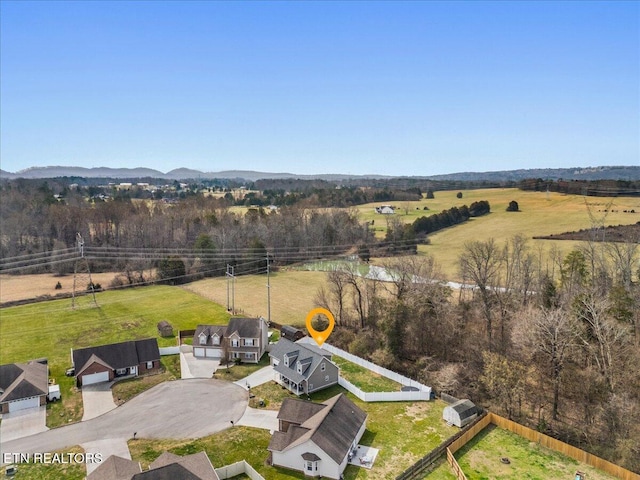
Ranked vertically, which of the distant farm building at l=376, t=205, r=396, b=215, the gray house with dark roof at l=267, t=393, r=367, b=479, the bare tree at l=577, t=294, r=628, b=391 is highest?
the distant farm building at l=376, t=205, r=396, b=215

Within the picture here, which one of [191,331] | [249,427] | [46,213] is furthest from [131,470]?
[46,213]

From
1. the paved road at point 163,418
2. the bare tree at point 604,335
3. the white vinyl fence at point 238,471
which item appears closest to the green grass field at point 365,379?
the paved road at point 163,418

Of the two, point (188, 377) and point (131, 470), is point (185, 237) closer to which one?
point (188, 377)

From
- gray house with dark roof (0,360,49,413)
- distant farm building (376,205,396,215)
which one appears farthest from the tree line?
distant farm building (376,205,396,215)

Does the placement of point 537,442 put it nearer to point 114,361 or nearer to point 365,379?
point 365,379

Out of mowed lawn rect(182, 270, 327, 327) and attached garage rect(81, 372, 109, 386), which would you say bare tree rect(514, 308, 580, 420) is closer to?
mowed lawn rect(182, 270, 327, 327)

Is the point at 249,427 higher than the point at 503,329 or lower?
lower
